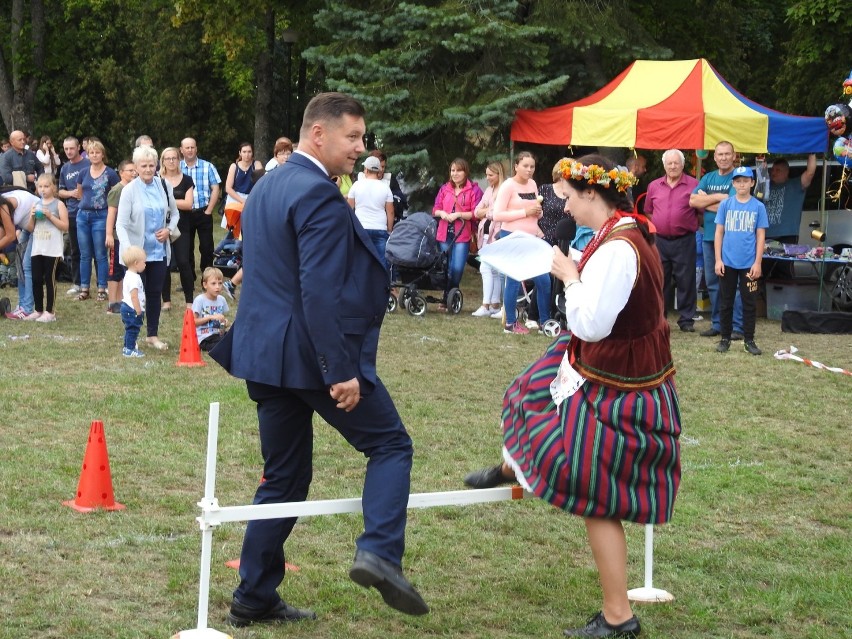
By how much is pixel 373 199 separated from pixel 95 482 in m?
9.13

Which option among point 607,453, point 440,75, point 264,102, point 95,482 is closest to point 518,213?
point 440,75

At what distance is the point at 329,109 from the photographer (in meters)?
4.46

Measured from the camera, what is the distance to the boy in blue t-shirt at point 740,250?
12375 millimetres

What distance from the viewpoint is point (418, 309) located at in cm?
1506

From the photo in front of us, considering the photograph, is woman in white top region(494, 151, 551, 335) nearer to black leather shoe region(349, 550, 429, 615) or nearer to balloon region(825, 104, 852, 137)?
balloon region(825, 104, 852, 137)

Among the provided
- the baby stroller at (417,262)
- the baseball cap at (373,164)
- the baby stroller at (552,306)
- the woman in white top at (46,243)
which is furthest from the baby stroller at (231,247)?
the baby stroller at (552,306)

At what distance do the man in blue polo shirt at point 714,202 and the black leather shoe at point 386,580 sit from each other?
10.0 metres

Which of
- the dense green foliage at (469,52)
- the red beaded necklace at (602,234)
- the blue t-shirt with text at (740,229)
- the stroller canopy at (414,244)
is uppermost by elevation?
the dense green foliage at (469,52)

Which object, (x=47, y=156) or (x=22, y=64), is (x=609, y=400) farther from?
(x=22, y=64)

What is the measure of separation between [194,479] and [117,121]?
41.4 meters

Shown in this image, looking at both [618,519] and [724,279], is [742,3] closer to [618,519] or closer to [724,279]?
[724,279]

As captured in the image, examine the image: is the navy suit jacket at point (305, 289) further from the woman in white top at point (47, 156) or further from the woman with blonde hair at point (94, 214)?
the woman in white top at point (47, 156)

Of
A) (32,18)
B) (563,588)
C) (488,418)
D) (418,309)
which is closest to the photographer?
(563,588)

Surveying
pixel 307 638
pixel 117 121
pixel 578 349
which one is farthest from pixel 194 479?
pixel 117 121
